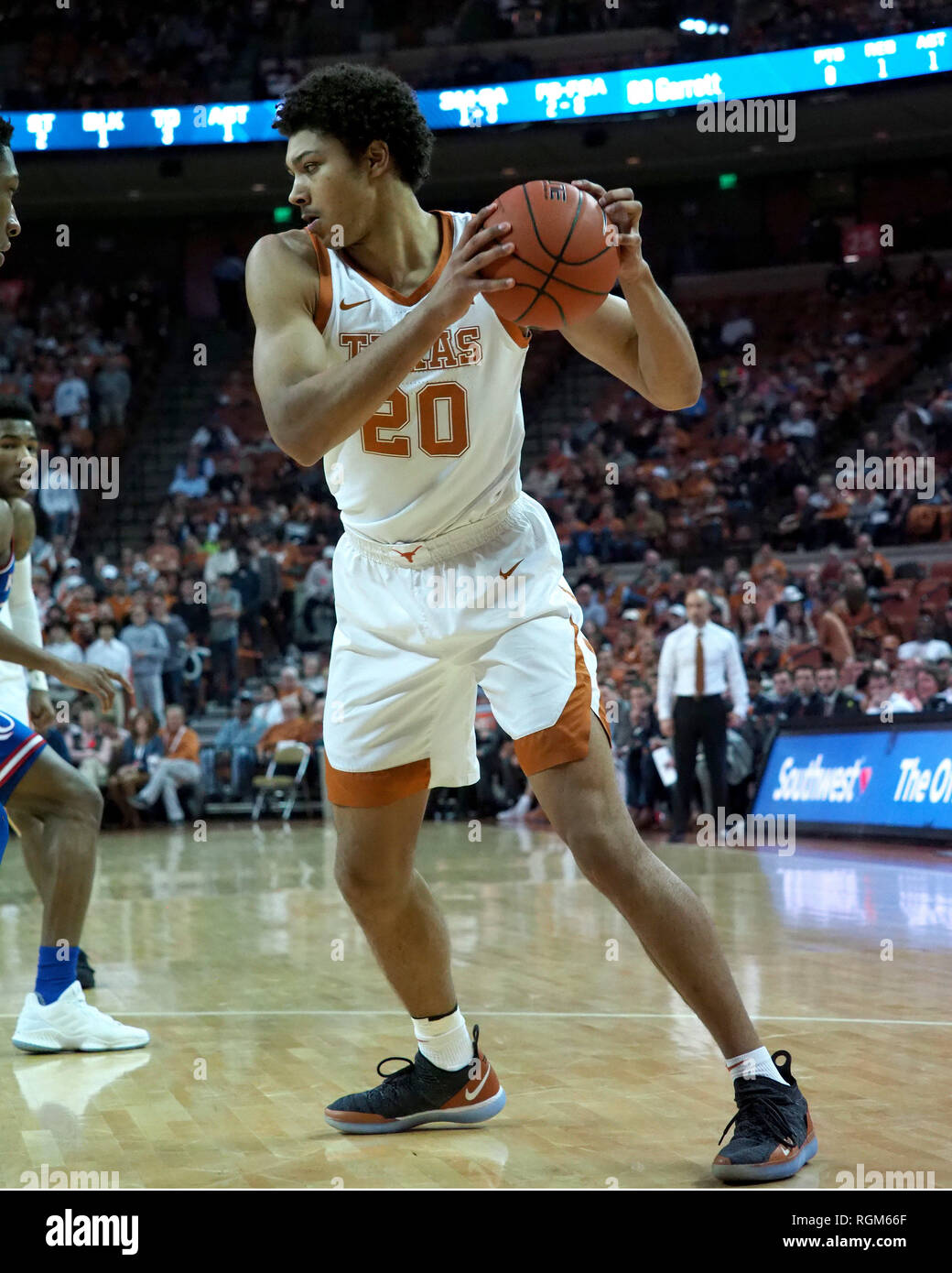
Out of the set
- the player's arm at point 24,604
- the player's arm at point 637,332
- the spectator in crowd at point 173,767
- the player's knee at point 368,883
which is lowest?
the spectator in crowd at point 173,767

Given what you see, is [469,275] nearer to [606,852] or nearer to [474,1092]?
[606,852]

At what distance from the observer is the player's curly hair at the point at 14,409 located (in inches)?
197

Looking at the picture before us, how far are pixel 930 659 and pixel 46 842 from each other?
30.0ft

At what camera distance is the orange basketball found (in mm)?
2854

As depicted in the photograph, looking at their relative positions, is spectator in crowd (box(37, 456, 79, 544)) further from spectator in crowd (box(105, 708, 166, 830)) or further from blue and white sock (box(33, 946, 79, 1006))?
blue and white sock (box(33, 946, 79, 1006))

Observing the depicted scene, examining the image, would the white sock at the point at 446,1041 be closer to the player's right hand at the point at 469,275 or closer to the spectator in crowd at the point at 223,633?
the player's right hand at the point at 469,275

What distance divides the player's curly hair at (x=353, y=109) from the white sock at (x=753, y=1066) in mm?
2107

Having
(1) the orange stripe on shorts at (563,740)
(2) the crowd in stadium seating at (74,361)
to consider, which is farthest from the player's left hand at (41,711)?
(2) the crowd in stadium seating at (74,361)

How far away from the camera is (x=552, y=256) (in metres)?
2.88

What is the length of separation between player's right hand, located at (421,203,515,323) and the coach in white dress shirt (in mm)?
8310

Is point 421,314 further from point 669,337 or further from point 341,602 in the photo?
point 341,602

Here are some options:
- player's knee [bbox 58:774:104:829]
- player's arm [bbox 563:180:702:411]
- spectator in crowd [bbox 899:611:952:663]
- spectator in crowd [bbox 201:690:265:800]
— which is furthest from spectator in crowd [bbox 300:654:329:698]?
player's arm [bbox 563:180:702:411]
